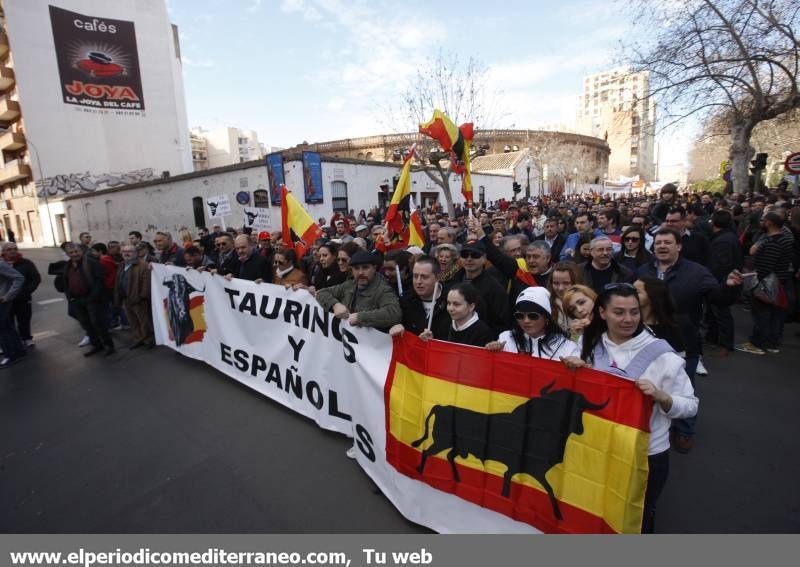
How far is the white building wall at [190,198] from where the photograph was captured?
1675 cm

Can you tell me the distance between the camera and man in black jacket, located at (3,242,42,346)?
661 cm

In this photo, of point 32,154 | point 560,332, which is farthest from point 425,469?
point 32,154

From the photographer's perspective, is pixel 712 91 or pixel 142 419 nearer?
pixel 142 419

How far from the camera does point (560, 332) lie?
2.52m

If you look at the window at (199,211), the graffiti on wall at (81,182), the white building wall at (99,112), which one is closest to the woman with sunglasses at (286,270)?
the window at (199,211)

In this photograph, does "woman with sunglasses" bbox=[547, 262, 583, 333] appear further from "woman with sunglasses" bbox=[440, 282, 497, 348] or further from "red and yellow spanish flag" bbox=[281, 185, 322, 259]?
"red and yellow spanish flag" bbox=[281, 185, 322, 259]

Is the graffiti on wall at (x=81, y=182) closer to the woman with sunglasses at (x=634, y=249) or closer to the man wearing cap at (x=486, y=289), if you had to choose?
the man wearing cap at (x=486, y=289)

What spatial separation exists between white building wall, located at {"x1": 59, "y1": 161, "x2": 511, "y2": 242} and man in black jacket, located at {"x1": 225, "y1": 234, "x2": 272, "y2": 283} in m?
7.94

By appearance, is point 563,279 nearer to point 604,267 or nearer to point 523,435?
point 604,267

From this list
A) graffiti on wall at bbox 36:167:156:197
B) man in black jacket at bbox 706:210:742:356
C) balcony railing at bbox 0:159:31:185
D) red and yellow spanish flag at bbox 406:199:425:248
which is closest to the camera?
man in black jacket at bbox 706:210:742:356

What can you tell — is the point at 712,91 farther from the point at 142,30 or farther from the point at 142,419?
the point at 142,30

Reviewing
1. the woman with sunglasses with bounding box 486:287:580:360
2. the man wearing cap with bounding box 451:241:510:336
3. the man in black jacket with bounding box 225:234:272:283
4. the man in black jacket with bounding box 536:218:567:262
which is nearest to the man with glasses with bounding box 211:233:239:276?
the man in black jacket with bounding box 225:234:272:283

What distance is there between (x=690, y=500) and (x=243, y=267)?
524cm

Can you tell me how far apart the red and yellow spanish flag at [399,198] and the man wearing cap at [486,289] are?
241 cm
